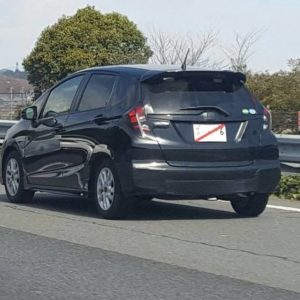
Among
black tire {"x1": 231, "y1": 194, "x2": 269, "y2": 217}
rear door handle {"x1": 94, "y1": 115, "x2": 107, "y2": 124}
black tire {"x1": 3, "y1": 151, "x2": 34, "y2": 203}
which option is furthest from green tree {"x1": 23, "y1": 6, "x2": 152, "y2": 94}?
rear door handle {"x1": 94, "y1": 115, "x2": 107, "y2": 124}

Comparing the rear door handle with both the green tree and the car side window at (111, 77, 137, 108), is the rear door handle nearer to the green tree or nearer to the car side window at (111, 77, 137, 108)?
the car side window at (111, 77, 137, 108)

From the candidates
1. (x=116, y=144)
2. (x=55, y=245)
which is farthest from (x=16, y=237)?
(x=116, y=144)

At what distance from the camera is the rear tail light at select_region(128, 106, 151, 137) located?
31.0ft

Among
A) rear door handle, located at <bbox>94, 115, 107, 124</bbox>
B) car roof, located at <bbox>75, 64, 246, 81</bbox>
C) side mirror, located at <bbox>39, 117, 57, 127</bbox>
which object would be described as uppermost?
car roof, located at <bbox>75, 64, 246, 81</bbox>

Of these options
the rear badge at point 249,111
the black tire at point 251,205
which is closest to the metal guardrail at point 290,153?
the black tire at point 251,205

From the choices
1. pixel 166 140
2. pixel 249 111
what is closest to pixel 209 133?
pixel 166 140

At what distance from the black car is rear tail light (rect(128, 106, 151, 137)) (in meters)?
0.01

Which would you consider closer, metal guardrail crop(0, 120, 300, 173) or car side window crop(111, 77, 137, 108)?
car side window crop(111, 77, 137, 108)

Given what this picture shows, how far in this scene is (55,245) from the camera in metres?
8.45

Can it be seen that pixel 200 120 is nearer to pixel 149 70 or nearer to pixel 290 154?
pixel 149 70

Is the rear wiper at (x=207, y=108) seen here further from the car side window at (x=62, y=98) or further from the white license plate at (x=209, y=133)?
the car side window at (x=62, y=98)

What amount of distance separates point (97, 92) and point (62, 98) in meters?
0.79

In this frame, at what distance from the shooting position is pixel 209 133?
9.57m

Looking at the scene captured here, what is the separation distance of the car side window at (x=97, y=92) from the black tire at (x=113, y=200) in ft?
2.29
